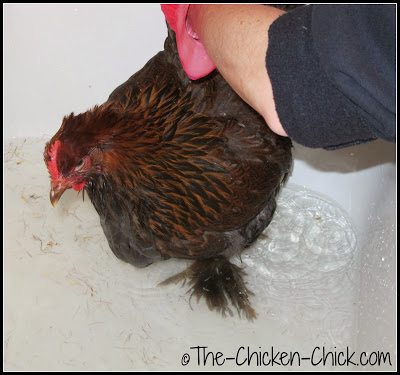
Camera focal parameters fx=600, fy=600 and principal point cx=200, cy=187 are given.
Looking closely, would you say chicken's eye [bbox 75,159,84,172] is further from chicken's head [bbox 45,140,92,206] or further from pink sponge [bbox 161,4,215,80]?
pink sponge [bbox 161,4,215,80]

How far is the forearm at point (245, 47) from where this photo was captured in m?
1.11

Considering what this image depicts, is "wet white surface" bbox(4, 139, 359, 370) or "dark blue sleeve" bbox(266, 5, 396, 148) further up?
"dark blue sleeve" bbox(266, 5, 396, 148)

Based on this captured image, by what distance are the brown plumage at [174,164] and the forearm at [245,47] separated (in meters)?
0.40

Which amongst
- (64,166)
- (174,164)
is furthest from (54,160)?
(174,164)

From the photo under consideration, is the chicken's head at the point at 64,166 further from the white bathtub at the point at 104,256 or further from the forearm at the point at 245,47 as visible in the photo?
the white bathtub at the point at 104,256

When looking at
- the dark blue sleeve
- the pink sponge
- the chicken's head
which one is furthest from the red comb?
the dark blue sleeve

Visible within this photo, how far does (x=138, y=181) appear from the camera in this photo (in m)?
1.61

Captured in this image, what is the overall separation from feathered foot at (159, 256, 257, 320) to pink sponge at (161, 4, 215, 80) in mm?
790

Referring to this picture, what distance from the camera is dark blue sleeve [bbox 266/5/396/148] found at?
96 cm

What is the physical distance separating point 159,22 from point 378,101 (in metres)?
1.34

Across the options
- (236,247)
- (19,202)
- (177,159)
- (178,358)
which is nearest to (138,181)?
(177,159)

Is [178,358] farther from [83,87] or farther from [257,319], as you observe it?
[83,87]

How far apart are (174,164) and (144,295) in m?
0.65

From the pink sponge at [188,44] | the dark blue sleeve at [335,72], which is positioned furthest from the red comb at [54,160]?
the dark blue sleeve at [335,72]
